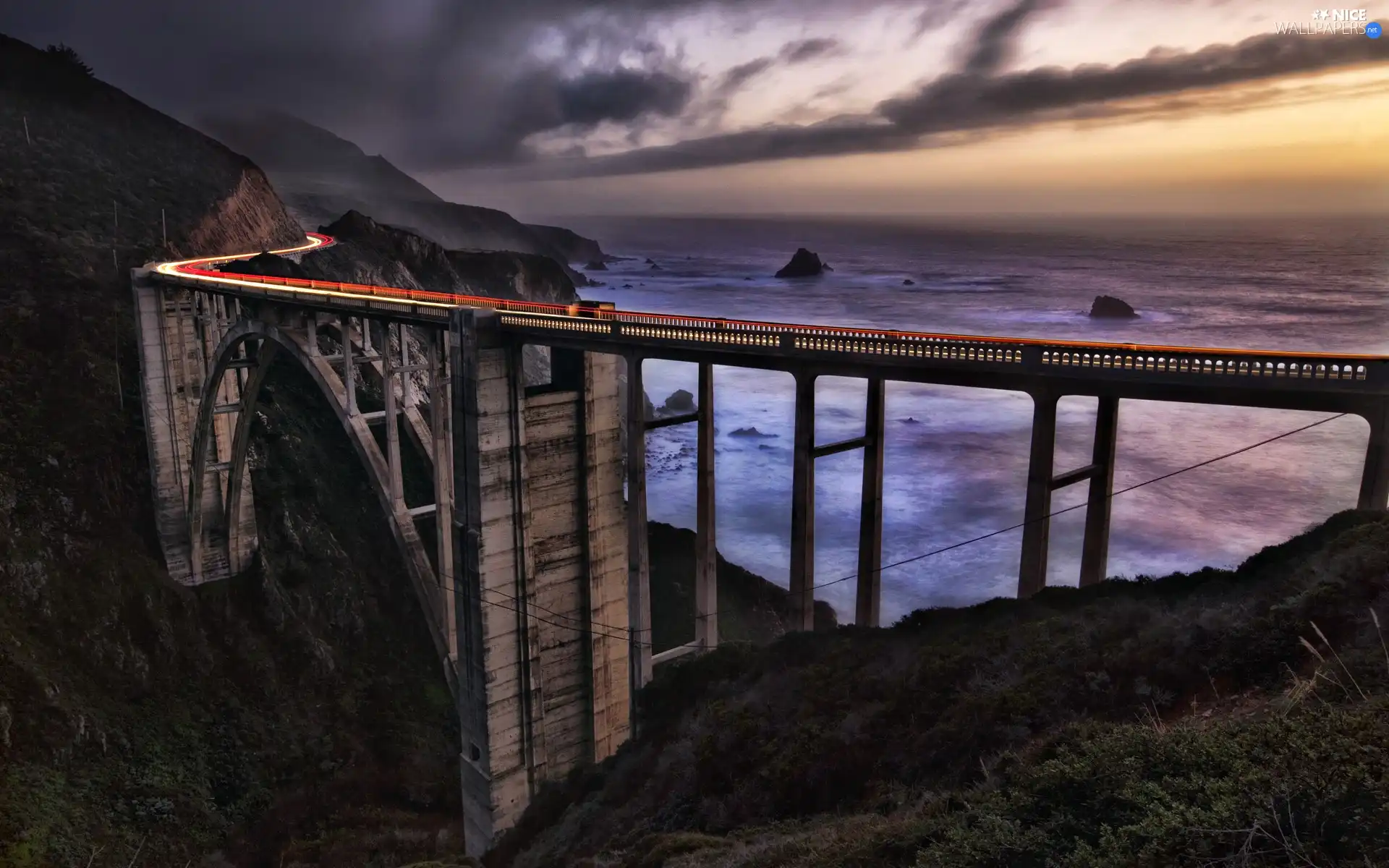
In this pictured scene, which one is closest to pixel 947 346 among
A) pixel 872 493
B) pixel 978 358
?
pixel 978 358

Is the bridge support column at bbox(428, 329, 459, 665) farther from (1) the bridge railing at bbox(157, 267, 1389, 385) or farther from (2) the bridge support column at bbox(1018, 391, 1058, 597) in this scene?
(2) the bridge support column at bbox(1018, 391, 1058, 597)

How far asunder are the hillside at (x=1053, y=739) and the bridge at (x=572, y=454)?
174 centimetres

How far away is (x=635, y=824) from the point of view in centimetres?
2020

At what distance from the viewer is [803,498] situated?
2067 centimetres

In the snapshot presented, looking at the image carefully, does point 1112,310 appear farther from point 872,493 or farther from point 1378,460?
point 1378,460

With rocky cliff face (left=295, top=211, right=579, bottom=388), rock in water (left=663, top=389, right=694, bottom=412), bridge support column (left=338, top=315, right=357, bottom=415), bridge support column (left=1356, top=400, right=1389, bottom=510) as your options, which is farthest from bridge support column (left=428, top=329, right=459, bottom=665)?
rock in water (left=663, top=389, right=694, bottom=412)

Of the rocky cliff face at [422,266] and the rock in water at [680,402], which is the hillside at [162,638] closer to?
the rocky cliff face at [422,266]

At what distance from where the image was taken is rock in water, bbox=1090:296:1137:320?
121 meters

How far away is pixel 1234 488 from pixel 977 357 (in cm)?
8108

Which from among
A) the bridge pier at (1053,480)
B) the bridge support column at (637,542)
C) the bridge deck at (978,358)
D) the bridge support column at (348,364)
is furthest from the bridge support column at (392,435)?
the bridge pier at (1053,480)

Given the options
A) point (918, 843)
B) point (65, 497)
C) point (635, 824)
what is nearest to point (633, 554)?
point (635, 824)

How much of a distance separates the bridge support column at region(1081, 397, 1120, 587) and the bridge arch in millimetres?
20944

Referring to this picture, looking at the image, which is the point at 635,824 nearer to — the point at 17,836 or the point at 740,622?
the point at 17,836

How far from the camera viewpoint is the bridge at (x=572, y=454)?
17.3 meters
